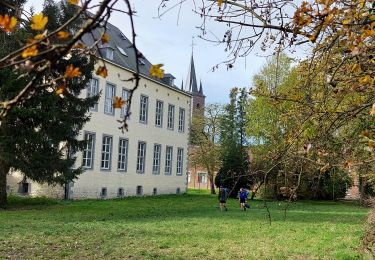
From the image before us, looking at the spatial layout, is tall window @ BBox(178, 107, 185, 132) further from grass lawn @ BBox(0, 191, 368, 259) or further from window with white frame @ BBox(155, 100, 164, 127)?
grass lawn @ BBox(0, 191, 368, 259)

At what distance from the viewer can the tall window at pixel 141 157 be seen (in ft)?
121

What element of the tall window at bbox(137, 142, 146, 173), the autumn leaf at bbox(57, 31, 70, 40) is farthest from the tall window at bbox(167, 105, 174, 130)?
the autumn leaf at bbox(57, 31, 70, 40)

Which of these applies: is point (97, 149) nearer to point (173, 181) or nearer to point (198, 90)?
point (173, 181)

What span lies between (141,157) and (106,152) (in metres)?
4.83

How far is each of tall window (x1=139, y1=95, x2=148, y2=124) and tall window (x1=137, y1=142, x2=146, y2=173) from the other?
184 centimetres

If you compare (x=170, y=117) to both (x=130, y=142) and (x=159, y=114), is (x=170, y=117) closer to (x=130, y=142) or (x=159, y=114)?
(x=159, y=114)

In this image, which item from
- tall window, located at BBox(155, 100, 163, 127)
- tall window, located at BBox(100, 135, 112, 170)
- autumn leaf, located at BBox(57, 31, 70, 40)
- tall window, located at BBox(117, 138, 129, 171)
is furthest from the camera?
tall window, located at BBox(155, 100, 163, 127)

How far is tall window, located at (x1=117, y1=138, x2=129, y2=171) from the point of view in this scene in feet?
113

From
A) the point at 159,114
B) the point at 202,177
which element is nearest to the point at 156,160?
the point at 159,114

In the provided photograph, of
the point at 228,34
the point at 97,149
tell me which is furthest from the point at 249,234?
the point at 97,149

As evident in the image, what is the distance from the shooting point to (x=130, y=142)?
3541cm

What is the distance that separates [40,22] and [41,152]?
19631 mm

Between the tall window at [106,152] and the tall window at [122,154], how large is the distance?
4.04 feet

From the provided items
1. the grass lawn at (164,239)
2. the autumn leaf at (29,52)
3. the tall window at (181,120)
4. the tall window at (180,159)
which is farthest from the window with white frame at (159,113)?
the autumn leaf at (29,52)
